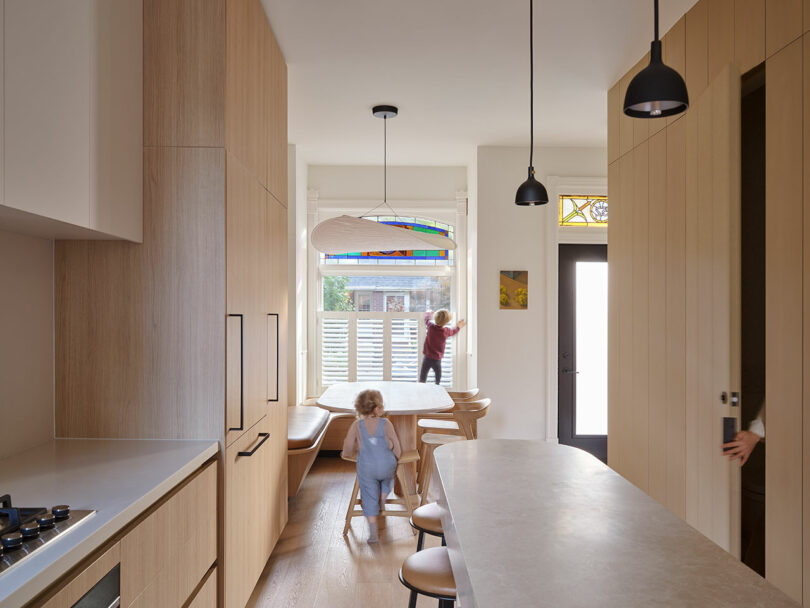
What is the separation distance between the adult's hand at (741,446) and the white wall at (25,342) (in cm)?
265

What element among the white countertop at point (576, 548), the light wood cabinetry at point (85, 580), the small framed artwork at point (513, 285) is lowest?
the light wood cabinetry at point (85, 580)

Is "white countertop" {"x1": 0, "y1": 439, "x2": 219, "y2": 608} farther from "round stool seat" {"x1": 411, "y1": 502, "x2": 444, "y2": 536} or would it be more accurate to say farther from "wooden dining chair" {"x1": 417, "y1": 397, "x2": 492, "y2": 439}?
"wooden dining chair" {"x1": 417, "y1": 397, "x2": 492, "y2": 439}

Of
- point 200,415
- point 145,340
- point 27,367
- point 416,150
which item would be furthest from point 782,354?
point 416,150

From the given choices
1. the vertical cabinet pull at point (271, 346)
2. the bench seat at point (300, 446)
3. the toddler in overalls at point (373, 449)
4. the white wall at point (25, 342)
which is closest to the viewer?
the white wall at point (25, 342)

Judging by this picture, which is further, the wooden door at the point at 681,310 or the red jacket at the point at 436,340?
the red jacket at the point at 436,340

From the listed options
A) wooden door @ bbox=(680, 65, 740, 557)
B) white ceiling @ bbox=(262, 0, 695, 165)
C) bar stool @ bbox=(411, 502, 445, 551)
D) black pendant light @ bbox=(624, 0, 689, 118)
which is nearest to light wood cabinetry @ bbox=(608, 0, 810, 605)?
wooden door @ bbox=(680, 65, 740, 557)

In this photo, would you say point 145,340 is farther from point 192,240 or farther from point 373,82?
point 373,82

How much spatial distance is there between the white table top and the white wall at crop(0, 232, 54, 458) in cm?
209

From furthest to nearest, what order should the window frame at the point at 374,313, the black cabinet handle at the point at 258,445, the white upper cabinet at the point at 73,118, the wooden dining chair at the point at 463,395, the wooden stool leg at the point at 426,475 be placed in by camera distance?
the window frame at the point at 374,313
the wooden dining chair at the point at 463,395
the wooden stool leg at the point at 426,475
the black cabinet handle at the point at 258,445
the white upper cabinet at the point at 73,118

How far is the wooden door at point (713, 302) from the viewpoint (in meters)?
2.29

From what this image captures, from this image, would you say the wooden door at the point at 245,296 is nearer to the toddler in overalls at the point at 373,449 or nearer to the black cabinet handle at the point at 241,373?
the black cabinet handle at the point at 241,373

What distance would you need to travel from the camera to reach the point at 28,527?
1300 mm

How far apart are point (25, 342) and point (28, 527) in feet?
3.30

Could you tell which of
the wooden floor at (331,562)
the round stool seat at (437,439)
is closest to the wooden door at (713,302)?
the wooden floor at (331,562)
